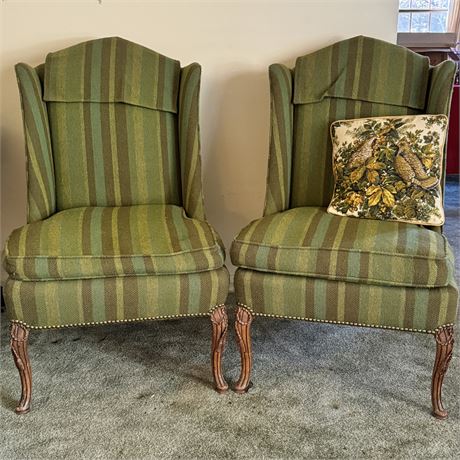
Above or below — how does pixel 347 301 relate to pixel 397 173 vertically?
below

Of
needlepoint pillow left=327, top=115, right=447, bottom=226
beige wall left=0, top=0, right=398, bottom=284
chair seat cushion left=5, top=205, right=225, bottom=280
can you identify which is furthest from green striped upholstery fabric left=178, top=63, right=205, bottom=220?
needlepoint pillow left=327, top=115, right=447, bottom=226

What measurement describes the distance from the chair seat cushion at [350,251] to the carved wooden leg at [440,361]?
137 mm

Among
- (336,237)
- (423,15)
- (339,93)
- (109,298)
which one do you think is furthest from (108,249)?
(423,15)

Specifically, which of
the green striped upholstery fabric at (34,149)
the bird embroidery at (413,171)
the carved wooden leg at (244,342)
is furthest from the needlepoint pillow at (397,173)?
the green striped upholstery fabric at (34,149)

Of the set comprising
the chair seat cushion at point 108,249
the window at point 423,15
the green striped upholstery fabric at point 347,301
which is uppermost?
the window at point 423,15

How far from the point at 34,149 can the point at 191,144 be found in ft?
1.57

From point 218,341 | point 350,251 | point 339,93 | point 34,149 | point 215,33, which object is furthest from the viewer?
point 215,33

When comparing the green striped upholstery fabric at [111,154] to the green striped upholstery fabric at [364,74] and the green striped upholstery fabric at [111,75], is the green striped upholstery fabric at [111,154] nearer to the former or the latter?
the green striped upholstery fabric at [111,75]

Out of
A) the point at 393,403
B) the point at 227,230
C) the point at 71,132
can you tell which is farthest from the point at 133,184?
the point at 393,403

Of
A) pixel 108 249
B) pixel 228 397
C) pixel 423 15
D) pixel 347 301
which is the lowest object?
pixel 228 397

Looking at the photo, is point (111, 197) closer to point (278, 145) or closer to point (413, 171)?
point (278, 145)

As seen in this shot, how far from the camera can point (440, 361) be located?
1.36m

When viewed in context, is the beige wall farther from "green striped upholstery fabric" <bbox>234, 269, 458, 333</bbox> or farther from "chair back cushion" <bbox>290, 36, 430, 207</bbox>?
"green striped upholstery fabric" <bbox>234, 269, 458, 333</bbox>

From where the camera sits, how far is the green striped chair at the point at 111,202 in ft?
4.55
